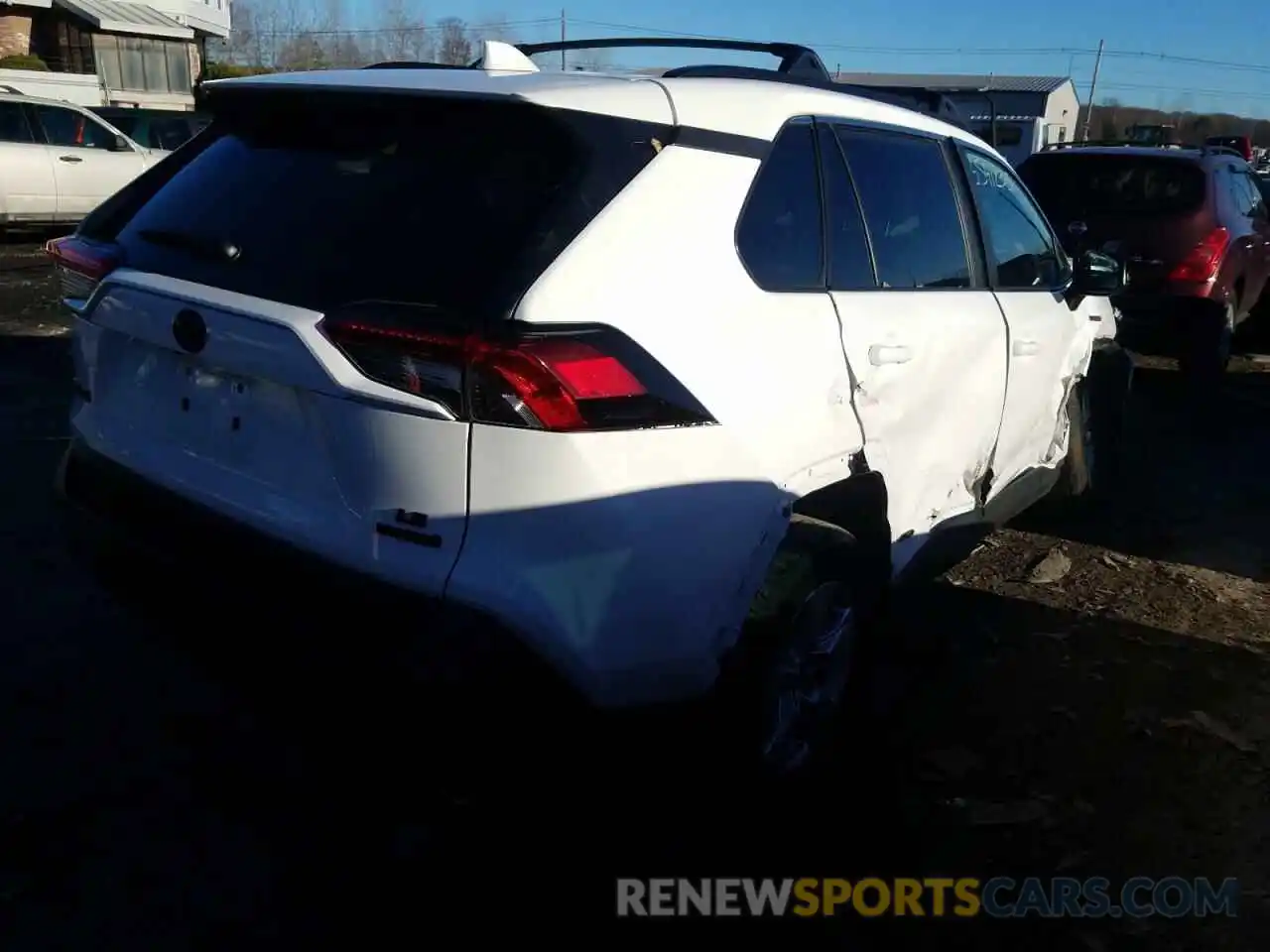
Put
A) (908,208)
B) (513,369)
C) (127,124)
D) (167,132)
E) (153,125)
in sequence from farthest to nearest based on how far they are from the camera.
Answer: (167,132)
(153,125)
(127,124)
(908,208)
(513,369)

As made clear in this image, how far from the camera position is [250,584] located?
237cm

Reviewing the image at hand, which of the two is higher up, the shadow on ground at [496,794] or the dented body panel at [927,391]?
the dented body panel at [927,391]

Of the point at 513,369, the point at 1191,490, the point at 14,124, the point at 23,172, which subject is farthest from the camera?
the point at 14,124

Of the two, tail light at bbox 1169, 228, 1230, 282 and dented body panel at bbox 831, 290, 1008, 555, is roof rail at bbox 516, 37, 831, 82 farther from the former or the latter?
tail light at bbox 1169, 228, 1230, 282

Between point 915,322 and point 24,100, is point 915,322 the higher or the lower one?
the lower one

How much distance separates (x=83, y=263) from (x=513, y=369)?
1402mm

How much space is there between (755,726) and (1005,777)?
984mm

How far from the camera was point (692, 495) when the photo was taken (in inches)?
90.2

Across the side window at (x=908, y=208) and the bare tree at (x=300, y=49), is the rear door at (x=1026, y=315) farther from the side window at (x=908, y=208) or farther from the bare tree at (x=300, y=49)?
the bare tree at (x=300, y=49)

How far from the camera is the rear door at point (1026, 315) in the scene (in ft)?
12.8

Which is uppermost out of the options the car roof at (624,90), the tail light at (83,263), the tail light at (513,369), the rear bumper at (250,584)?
the car roof at (624,90)

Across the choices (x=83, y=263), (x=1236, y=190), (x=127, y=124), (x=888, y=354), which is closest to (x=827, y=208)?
→ (x=888, y=354)

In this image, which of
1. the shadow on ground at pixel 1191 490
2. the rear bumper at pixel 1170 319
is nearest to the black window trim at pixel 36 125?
the rear bumper at pixel 1170 319

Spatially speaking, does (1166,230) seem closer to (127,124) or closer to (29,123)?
(29,123)
